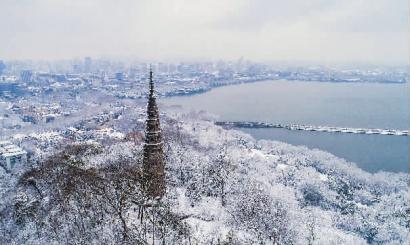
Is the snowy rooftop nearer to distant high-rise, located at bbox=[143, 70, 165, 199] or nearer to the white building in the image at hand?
the white building

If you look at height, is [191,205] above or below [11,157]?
above

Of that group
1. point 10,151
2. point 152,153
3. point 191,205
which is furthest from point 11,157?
point 152,153

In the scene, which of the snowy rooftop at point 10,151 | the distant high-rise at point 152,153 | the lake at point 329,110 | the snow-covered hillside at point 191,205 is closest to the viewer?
the snow-covered hillside at point 191,205

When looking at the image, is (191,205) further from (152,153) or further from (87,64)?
(87,64)

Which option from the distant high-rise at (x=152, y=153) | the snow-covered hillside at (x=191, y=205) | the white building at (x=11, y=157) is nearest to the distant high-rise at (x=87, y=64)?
the white building at (x=11, y=157)

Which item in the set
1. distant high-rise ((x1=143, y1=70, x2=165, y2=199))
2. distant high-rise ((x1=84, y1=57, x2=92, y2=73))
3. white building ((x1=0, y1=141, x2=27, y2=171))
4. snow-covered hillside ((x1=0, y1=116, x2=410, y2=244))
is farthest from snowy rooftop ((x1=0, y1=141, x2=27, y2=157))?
distant high-rise ((x1=84, y1=57, x2=92, y2=73))

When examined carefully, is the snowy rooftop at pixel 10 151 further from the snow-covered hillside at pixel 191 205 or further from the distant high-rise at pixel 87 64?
the distant high-rise at pixel 87 64
